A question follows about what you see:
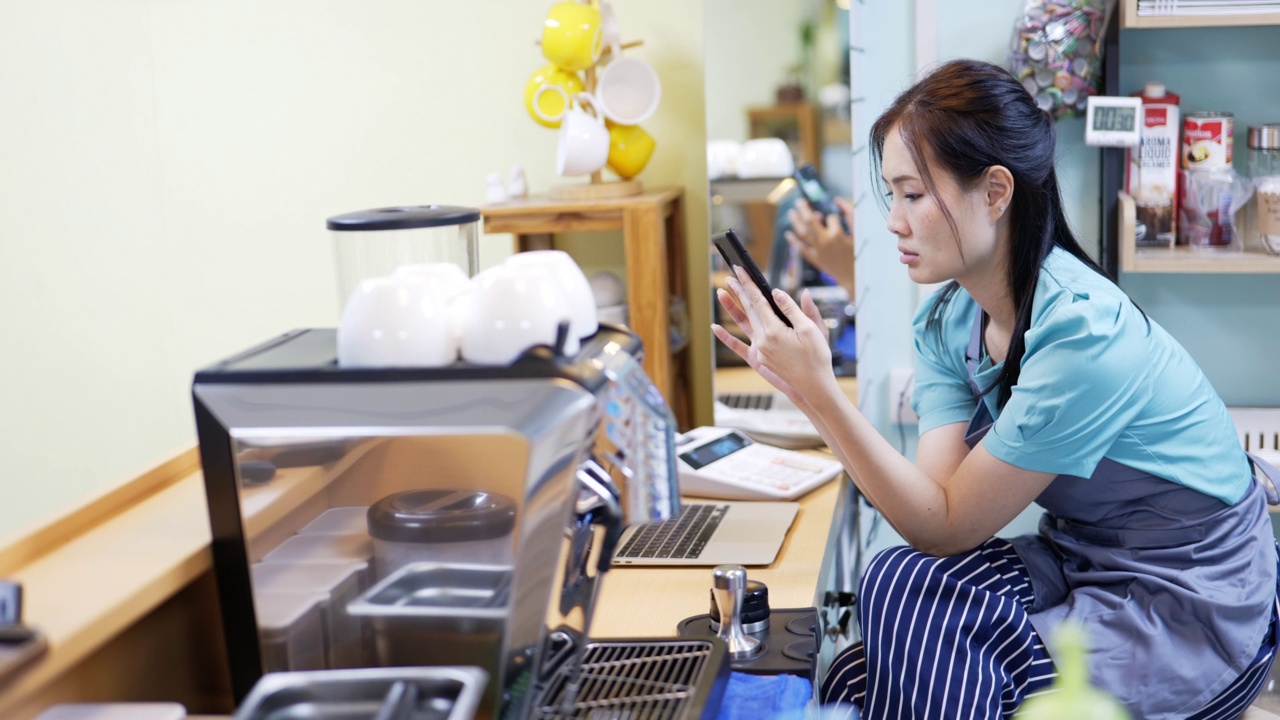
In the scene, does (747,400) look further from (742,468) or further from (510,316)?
(510,316)

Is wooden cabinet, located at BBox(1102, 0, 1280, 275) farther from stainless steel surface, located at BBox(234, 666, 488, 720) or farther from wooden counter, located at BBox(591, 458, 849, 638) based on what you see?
stainless steel surface, located at BBox(234, 666, 488, 720)

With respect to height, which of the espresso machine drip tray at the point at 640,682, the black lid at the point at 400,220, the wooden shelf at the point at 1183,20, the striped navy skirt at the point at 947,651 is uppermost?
the wooden shelf at the point at 1183,20

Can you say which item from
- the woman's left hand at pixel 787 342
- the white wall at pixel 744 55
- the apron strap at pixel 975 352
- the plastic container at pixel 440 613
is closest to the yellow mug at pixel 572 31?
the white wall at pixel 744 55

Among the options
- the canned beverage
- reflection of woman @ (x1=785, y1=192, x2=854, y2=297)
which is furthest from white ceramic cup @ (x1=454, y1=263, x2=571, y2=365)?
the canned beverage

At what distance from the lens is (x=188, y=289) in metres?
2.84

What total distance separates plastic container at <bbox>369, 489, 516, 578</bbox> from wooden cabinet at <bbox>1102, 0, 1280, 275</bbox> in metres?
1.43

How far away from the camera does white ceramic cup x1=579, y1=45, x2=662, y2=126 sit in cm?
231

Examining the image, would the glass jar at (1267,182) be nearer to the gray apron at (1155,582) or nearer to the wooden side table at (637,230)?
the gray apron at (1155,582)

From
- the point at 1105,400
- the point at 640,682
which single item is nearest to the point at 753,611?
the point at 640,682

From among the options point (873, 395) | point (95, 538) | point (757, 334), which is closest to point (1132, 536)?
point (757, 334)

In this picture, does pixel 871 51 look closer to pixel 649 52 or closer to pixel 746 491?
pixel 649 52

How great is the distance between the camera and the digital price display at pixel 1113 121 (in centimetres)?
206

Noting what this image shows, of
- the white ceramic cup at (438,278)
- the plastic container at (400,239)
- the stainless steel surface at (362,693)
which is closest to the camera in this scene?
the stainless steel surface at (362,693)

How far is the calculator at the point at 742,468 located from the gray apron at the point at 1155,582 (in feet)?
1.39
